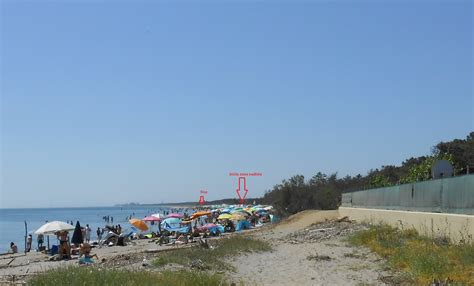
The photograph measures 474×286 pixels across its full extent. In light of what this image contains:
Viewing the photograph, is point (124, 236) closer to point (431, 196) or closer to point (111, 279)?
point (431, 196)

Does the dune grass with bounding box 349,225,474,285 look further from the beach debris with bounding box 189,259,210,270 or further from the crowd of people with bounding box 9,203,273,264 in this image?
the crowd of people with bounding box 9,203,273,264

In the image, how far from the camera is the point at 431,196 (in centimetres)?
1920

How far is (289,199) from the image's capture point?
5597cm

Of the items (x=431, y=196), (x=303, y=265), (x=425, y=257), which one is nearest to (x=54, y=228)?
(x=303, y=265)

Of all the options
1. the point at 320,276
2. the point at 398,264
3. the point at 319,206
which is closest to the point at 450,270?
the point at 398,264

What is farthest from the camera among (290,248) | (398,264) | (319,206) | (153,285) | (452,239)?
(319,206)

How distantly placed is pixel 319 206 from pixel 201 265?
1588 inches

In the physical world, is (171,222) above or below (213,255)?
below

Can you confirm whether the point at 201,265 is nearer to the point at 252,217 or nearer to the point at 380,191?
the point at 380,191

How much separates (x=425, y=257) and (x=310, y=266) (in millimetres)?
4052

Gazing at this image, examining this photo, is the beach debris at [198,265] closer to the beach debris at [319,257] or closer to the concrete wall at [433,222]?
the beach debris at [319,257]

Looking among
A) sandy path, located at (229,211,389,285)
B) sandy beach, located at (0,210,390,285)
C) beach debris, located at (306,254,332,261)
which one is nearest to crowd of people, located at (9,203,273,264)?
sandy beach, located at (0,210,390,285)

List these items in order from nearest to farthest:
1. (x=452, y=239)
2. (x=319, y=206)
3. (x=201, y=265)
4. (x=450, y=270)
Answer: (x=450, y=270)
(x=201, y=265)
(x=452, y=239)
(x=319, y=206)

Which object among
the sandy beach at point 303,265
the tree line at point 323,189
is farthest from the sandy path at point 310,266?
the tree line at point 323,189
